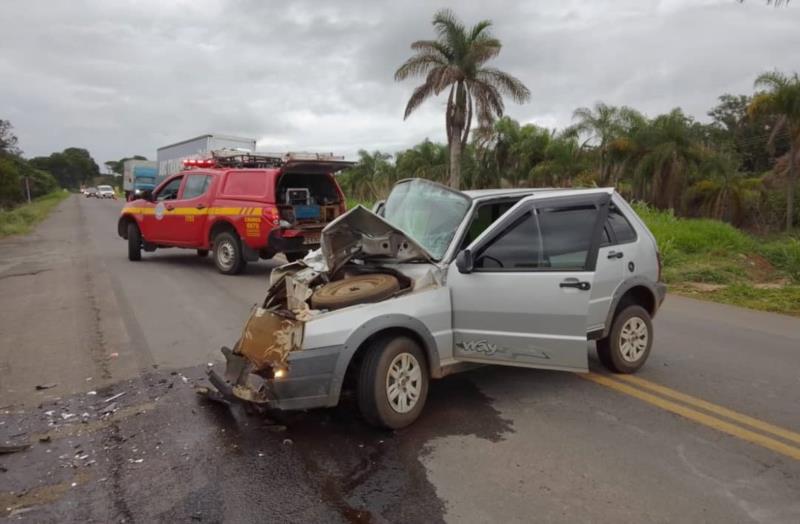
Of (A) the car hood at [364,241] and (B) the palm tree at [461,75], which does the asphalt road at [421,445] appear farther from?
(B) the palm tree at [461,75]

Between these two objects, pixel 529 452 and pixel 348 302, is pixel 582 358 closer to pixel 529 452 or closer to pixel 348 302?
pixel 529 452

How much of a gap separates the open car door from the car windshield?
0.30 meters

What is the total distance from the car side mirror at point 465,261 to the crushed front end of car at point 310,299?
0.77ft

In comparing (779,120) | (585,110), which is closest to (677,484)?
(779,120)

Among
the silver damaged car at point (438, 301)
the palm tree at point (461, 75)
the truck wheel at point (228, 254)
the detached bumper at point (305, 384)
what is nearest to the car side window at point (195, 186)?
the truck wheel at point (228, 254)

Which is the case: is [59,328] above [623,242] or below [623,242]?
below

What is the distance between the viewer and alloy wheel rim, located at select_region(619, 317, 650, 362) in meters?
5.25

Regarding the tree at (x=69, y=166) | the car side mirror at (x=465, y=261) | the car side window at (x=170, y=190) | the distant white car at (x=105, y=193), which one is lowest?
the car side mirror at (x=465, y=261)

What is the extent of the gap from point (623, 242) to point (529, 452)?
7.60ft

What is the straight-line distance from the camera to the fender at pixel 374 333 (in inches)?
151

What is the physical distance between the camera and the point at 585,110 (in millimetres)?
32406

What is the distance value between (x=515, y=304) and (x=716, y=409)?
1.72 meters

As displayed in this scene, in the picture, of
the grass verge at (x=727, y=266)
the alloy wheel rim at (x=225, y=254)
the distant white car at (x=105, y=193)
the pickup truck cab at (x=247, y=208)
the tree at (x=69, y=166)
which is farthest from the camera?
the tree at (x=69, y=166)

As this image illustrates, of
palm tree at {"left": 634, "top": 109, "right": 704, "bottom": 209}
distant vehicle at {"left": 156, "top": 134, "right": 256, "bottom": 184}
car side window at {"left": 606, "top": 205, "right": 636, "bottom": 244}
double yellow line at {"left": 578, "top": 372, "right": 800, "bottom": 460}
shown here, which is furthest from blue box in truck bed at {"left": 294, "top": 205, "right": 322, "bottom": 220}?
A: palm tree at {"left": 634, "top": 109, "right": 704, "bottom": 209}
